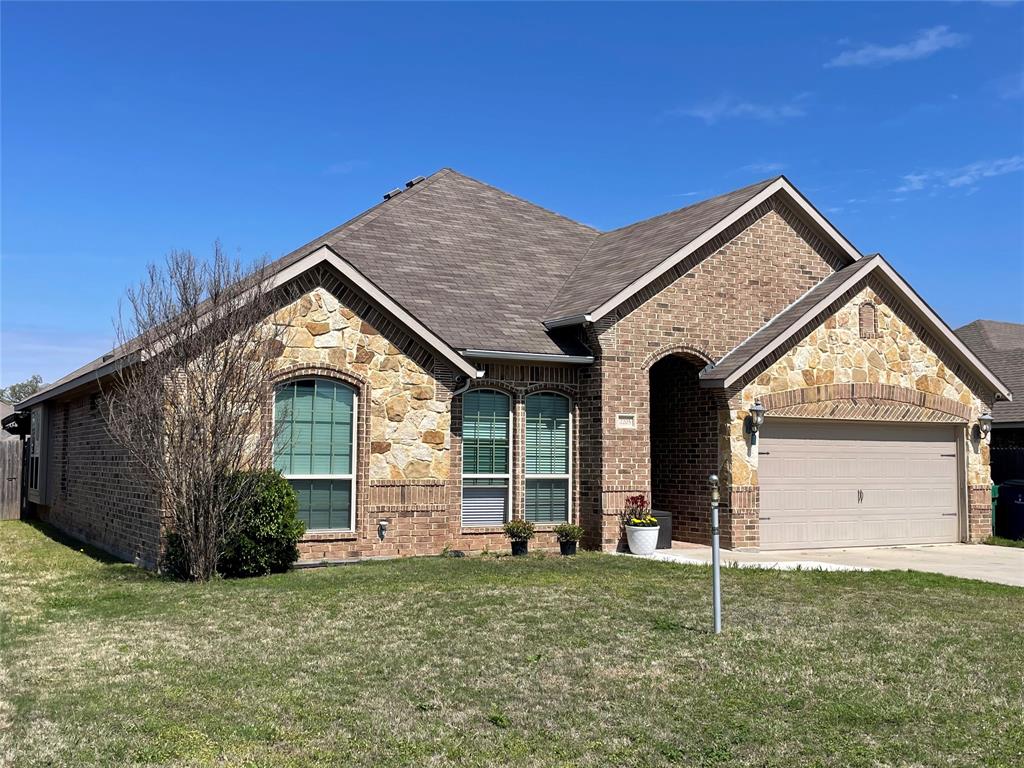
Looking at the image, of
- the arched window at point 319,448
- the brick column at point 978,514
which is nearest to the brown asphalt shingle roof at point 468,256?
the arched window at point 319,448

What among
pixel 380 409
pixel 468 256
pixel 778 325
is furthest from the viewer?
pixel 468 256

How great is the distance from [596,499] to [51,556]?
920 cm

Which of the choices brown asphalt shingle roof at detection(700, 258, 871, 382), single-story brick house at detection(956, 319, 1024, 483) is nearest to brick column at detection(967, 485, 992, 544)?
single-story brick house at detection(956, 319, 1024, 483)

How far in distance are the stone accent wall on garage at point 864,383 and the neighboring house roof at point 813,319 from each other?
0.65 feet

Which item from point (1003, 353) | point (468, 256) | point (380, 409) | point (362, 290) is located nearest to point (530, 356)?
point (380, 409)

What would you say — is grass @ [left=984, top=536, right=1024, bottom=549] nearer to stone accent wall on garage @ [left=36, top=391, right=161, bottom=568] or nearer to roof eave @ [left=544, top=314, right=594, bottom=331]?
roof eave @ [left=544, top=314, right=594, bottom=331]

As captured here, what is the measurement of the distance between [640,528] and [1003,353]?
61.3 ft

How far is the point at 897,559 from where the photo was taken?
1625cm

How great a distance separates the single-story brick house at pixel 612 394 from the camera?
14.9 m

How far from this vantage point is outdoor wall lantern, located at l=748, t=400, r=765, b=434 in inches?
664

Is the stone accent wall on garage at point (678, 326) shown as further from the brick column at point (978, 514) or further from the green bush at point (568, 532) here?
the brick column at point (978, 514)

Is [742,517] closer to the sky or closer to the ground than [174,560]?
closer to the sky

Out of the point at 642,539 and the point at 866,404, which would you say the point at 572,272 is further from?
the point at 642,539

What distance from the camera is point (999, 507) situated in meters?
20.5
